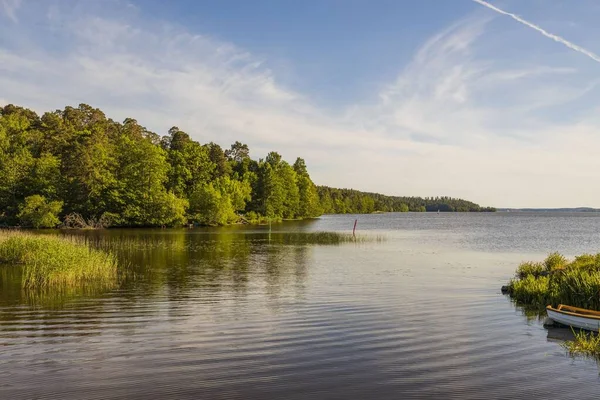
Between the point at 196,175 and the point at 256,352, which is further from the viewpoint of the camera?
the point at 196,175

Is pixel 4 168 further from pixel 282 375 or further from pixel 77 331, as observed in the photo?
pixel 282 375

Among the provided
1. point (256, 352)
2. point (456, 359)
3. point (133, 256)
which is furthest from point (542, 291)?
point (133, 256)

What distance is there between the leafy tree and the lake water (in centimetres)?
5825

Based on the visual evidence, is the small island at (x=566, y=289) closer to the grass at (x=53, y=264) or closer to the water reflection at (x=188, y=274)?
the water reflection at (x=188, y=274)

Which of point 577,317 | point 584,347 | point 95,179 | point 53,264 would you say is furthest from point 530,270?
point 95,179

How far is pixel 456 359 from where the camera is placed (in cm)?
1266

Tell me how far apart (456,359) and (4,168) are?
292 feet

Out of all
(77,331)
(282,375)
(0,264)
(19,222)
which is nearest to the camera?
(282,375)

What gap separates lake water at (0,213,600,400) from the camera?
10492mm

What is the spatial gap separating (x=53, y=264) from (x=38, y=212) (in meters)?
60.8

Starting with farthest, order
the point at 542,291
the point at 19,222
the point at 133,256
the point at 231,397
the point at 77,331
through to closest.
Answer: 1. the point at 19,222
2. the point at 133,256
3. the point at 542,291
4. the point at 77,331
5. the point at 231,397

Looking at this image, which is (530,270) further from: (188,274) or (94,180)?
(94,180)

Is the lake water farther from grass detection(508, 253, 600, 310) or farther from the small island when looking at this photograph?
grass detection(508, 253, 600, 310)

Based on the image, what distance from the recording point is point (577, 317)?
15.3 metres
